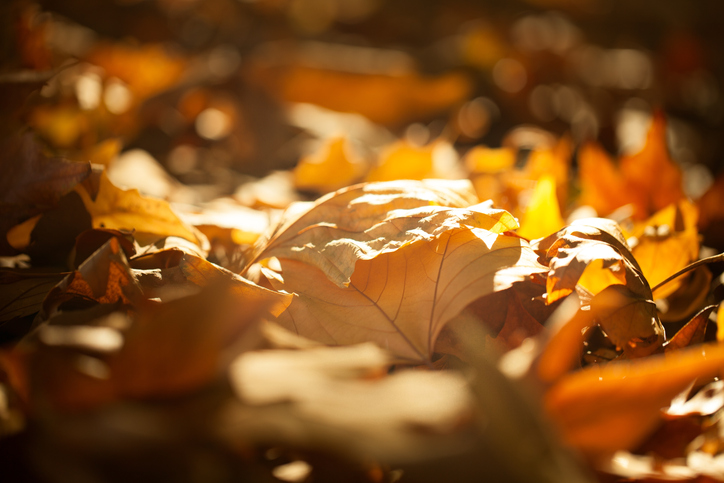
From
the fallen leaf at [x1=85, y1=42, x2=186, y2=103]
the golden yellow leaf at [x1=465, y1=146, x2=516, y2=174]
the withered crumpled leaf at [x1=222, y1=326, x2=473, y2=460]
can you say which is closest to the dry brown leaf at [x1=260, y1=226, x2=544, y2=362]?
the withered crumpled leaf at [x1=222, y1=326, x2=473, y2=460]

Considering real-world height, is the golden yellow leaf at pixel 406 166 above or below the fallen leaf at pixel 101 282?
above

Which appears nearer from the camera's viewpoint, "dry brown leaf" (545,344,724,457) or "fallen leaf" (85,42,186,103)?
"dry brown leaf" (545,344,724,457)

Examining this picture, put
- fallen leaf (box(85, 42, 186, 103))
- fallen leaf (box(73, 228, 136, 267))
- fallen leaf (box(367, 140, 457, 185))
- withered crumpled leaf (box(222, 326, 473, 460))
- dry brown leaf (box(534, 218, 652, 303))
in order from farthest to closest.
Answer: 1. fallen leaf (box(85, 42, 186, 103))
2. fallen leaf (box(367, 140, 457, 185))
3. fallen leaf (box(73, 228, 136, 267))
4. dry brown leaf (box(534, 218, 652, 303))
5. withered crumpled leaf (box(222, 326, 473, 460))

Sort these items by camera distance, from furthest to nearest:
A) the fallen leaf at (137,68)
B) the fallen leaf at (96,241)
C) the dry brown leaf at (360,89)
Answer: the dry brown leaf at (360,89) → the fallen leaf at (137,68) → the fallen leaf at (96,241)

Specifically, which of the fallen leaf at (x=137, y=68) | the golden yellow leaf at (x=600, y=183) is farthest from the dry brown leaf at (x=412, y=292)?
the fallen leaf at (x=137, y=68)

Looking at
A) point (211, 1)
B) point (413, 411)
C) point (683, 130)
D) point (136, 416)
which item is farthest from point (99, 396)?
point (211, 1)

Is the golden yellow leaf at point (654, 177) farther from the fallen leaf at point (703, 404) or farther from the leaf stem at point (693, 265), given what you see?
the fallen leaf at point (703, 404)

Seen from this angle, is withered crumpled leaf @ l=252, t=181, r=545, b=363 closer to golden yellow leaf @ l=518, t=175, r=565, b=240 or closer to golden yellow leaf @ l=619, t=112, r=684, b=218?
golden yellow leaf @ l=518, t=175, r=565, b=240

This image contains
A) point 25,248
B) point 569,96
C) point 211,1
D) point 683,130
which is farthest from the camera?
point 211,1

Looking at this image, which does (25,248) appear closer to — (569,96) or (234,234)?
(234,234)
